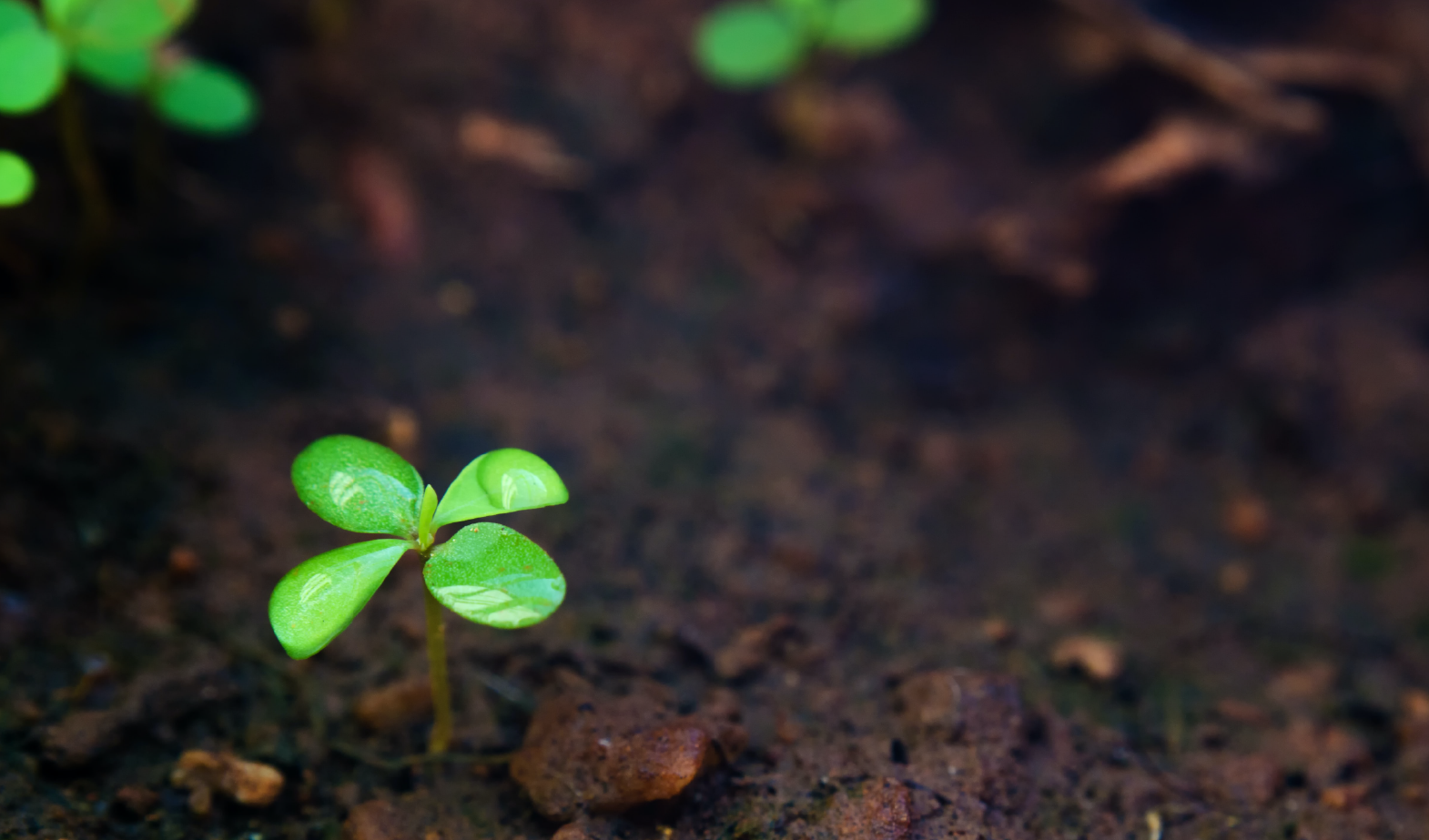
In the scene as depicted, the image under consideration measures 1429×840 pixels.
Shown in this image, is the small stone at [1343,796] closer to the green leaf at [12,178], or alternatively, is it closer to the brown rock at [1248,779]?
the brown rock at [1248,779]

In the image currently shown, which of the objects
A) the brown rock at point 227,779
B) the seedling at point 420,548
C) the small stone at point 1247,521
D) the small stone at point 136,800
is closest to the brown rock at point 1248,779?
the small stone at point 1247,521

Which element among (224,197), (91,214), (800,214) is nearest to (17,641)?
(91,214)

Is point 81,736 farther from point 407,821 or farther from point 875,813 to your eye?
point 875,813

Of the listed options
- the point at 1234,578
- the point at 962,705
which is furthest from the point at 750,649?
the point at 1234,578

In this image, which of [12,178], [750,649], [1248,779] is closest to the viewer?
[12,178]

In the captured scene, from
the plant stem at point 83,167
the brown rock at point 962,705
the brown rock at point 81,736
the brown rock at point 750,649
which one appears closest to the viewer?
the brown rock at point 81,736

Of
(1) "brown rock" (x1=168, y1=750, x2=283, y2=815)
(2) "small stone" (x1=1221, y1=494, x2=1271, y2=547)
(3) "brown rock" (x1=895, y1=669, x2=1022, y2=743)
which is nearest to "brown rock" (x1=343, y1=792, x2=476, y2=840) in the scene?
(1) "brown rock" (x1=168, y1=750, x2=283, y2=815)

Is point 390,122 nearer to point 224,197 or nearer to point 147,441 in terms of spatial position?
point 224,197
